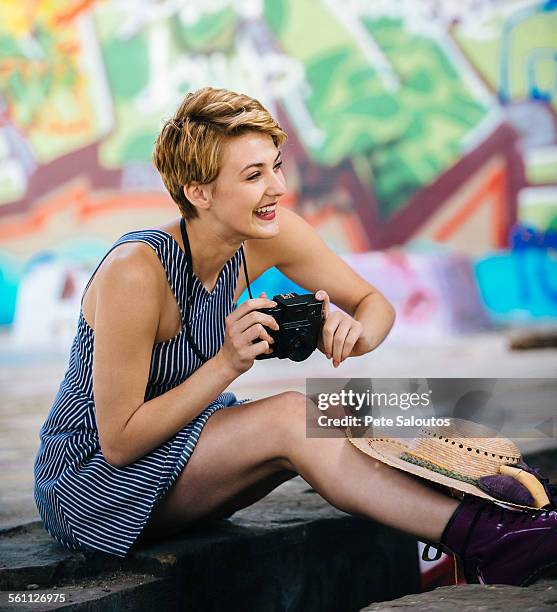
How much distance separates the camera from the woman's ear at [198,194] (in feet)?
7.60

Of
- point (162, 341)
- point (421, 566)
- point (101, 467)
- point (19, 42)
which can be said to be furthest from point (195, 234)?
point (19, 42)

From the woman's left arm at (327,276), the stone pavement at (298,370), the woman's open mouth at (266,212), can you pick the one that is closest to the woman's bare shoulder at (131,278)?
the woman's open mouth at (266,212)

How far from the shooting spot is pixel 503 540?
2.05m

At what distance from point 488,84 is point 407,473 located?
702cm

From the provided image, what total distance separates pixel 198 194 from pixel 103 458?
67cm

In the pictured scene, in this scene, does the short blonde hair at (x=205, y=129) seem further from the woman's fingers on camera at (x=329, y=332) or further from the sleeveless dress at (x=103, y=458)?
the woman's fingers on camera at (x=329, y=332)

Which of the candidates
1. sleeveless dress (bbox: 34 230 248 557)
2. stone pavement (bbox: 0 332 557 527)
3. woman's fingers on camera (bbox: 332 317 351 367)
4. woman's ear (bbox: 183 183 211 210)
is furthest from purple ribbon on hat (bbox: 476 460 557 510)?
stone pavement (bbox: 0 332 557 527)

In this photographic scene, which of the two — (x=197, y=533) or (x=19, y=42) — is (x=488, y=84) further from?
(x=197, y=533)

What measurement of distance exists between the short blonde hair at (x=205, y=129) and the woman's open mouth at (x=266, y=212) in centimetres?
14

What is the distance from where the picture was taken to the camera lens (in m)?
2.22

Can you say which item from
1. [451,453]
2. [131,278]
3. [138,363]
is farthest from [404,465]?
[131,278]

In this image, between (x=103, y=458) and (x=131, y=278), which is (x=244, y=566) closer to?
(x=103, y=458)

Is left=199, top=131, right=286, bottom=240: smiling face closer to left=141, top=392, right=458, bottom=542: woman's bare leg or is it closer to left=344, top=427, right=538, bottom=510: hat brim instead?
left=141, top=392, right=458, bottom=542: woman's bare leg

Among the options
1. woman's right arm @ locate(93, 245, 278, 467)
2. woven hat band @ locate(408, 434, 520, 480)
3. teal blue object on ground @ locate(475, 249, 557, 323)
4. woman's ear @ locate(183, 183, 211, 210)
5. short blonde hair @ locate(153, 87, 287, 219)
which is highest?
teal blue object on ground @ locate(475, 249, 557, 323)
